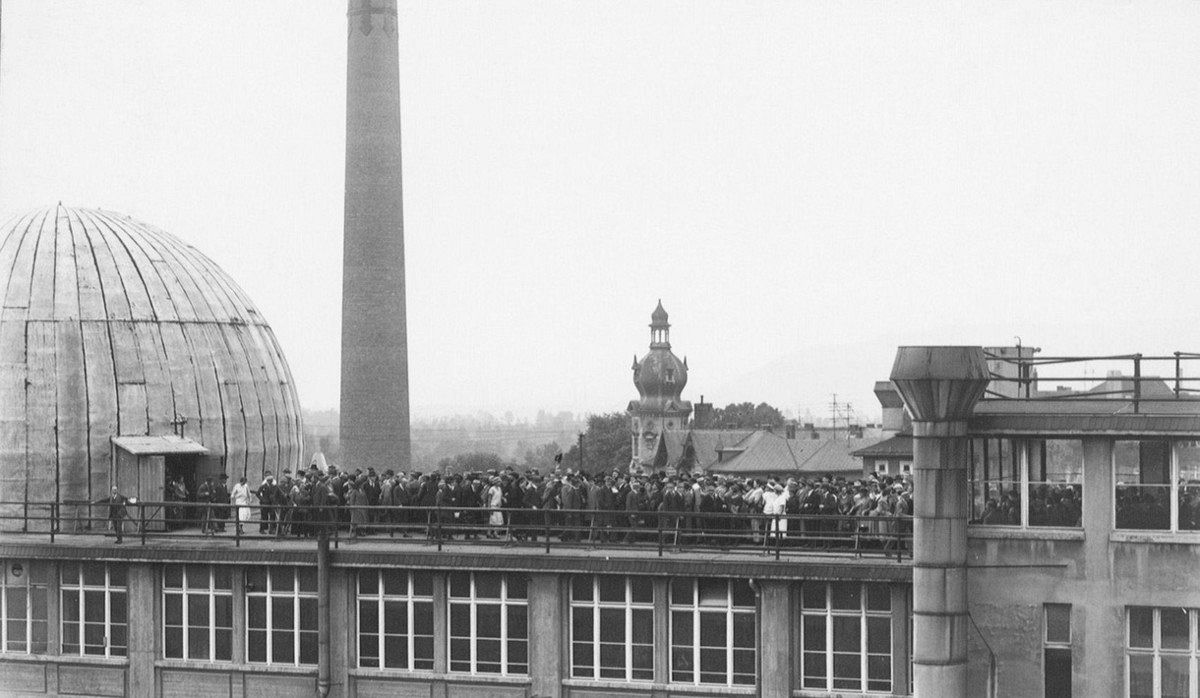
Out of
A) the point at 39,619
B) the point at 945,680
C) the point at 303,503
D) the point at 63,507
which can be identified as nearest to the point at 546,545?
the point at 303,503

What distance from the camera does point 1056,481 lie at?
103 feet

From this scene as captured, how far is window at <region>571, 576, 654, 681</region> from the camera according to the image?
36.1m

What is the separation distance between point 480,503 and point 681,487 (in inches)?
192

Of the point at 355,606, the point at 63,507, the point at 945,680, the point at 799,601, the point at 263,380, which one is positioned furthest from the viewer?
the point at 263,380

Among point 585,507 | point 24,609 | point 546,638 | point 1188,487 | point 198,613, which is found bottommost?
point 546,638

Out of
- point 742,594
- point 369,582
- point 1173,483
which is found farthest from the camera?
point 369,582

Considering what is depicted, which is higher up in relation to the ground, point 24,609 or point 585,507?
point 585,507

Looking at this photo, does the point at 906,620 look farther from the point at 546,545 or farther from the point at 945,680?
the point at 546,545

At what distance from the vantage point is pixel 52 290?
49.4 metres

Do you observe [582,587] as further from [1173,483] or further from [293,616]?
[1173,483]

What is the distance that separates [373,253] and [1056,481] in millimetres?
48131

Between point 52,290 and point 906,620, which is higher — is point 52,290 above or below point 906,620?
above

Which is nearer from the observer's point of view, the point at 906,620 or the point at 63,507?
the point at 906,620

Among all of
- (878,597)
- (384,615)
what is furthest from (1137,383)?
(384,615)
